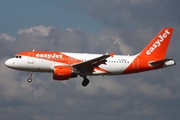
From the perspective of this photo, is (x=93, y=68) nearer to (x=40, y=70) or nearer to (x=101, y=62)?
(x=101, y=62)

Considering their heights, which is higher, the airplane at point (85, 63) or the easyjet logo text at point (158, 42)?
the easyjet logo text at point (158, 42)

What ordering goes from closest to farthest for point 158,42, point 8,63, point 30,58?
point 30,58 < point 8,63 < point 158,42

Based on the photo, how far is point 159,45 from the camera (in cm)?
9038

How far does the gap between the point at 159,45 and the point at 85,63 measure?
1444 centimetres

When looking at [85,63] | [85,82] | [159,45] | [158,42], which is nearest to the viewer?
[85,63]

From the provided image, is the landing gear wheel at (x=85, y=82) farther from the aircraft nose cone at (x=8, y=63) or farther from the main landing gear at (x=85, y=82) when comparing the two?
the aircraft nose cone at (x=8, y=63)

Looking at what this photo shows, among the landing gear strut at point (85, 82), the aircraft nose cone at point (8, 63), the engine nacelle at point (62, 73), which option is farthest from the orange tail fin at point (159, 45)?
the aircraft nose cone at point (8, 63)

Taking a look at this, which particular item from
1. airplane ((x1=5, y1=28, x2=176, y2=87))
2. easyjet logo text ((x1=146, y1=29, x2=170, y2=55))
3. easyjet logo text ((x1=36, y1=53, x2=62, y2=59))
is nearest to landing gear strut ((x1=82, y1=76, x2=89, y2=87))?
airplane ((x1=5, y1=28, x2=176, y2=87))

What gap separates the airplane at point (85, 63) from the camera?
3236 inches

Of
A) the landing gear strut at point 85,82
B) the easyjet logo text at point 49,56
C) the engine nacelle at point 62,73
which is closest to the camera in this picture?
the engine nacelle at point 62,73

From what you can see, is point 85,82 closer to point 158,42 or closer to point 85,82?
point 85,82

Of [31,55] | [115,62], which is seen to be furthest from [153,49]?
[31,55]

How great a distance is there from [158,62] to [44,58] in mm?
16844

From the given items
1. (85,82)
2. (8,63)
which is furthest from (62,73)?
(8,63)
